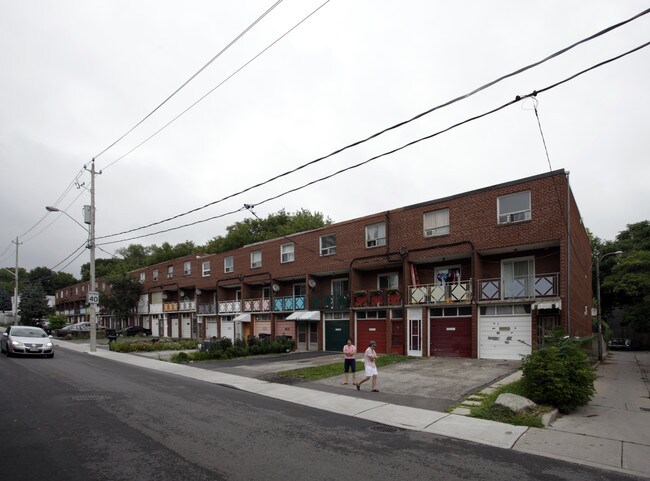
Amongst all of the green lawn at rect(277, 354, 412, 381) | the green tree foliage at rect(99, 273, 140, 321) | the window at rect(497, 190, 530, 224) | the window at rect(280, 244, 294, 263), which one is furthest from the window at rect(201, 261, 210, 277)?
the window at rect(497, 190, 530, 224)

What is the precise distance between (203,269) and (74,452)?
39402 millimetres

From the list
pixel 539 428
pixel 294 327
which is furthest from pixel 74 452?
pixel 294 327

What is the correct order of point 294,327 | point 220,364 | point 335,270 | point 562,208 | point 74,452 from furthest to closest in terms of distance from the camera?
point 294,327 → point 335,270 → point 220,364 → point 562,208 → point 74,452

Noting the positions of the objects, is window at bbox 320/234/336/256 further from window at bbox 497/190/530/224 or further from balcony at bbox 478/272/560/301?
window at bbox 497/190/530/224

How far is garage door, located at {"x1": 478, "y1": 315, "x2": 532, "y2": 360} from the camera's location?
2147 centimetres

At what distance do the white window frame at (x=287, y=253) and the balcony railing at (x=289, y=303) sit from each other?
2728 millimetres

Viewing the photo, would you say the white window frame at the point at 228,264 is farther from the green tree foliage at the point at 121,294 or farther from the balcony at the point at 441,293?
the green tree foliage at the point at 121,294

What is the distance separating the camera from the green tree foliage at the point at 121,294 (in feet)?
185

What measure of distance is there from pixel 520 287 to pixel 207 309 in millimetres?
29621

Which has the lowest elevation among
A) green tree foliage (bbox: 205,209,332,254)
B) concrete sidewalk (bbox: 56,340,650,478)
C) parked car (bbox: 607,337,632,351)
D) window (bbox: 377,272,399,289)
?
parked car (bbox: 607,337,632,351)

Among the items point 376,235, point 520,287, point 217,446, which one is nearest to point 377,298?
point 376,235

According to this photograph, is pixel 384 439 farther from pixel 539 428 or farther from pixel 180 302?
pixel 180 302

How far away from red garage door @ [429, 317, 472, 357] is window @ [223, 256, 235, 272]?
68.7 ft

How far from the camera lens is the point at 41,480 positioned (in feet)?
18.5
